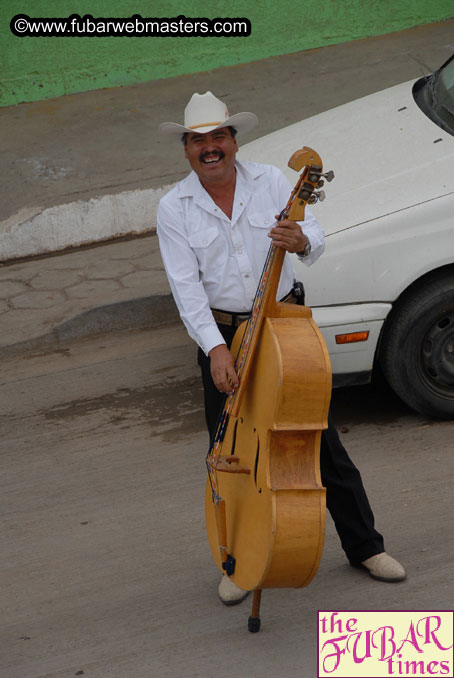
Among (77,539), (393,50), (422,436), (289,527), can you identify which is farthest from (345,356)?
(393,50)

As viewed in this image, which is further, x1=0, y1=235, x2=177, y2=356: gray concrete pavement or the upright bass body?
x1=0, y1=235, x2=177, y2=356: gray concrete pavement

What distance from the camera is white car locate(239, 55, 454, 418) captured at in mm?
4484

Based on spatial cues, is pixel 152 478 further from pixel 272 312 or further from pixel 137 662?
pixel 272 312

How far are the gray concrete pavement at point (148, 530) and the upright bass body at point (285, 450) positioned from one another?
0.48m

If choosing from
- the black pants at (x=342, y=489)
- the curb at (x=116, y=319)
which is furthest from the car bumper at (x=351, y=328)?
the curb at (x=116, y=319)

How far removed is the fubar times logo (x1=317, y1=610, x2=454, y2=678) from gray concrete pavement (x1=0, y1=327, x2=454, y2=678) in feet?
0.25

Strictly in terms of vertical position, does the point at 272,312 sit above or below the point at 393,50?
below

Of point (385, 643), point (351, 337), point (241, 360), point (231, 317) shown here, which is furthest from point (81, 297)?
point (385, 643)

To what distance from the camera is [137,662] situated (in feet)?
11.2

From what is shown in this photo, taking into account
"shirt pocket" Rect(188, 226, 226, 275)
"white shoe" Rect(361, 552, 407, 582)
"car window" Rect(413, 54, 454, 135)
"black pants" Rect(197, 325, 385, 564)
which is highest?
"car window" Rect(413, 54, 454, 135)

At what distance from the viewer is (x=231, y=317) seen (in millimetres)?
3541

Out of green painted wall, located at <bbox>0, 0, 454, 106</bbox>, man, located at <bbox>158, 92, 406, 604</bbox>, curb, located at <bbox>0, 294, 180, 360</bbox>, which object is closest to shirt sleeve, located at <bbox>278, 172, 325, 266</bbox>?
man, located at <bbox>158, 92, 406, 604</bbox>

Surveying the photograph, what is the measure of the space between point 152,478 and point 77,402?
3.24 ft

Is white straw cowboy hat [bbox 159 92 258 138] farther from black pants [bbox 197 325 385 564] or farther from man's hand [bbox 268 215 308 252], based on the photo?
black pants [bbox 197 325 385 564]
